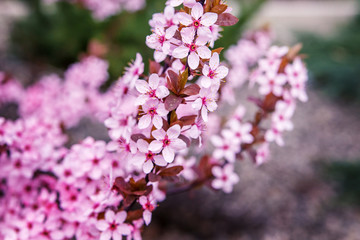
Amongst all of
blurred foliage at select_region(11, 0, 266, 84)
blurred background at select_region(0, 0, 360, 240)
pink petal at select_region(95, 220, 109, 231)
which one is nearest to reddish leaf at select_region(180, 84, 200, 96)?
pink petal at select_region(95, 220, 109, 231)

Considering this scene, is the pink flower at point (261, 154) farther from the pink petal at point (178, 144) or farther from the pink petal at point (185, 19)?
the pink petal at point (185, 19)

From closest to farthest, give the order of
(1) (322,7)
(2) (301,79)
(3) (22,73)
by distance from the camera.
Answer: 1. (2) (301,79)
2. (3) (22,73)
3. (1) (322,7)

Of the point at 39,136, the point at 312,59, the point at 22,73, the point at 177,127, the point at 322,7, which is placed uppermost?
the point at 177,127

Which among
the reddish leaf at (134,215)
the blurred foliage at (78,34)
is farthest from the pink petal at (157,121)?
the blurred foliage at (78,34)

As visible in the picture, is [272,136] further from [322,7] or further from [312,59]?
[322,7]

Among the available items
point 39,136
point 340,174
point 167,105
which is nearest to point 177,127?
point 167,105
